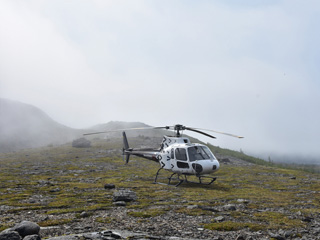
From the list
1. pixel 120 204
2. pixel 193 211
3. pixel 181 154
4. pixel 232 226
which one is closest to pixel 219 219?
pixel 232 226

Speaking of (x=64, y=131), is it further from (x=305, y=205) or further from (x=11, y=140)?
(x=305, y=205)

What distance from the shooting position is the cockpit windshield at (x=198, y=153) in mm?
19219

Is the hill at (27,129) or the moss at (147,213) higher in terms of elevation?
the hill at (27,129)

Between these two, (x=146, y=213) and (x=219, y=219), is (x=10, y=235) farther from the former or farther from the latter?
(x=219, y=219)

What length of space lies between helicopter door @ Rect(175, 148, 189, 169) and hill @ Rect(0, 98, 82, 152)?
116m

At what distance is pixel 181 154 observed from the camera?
65.4ft

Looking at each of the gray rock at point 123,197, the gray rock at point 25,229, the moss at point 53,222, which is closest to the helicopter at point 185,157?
the gray rock at point 123,197

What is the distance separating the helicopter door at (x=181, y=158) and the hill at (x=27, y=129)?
380ft

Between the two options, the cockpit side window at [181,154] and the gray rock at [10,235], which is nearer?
the gray rock at [10,235]

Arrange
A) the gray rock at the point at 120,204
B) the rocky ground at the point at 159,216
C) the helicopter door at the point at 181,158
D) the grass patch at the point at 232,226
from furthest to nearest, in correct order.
Result: 1. the helicopter door at the point at 181,158
2. the gray rock at the point at 120,204
3. the grass patch at the point at 232,226
4. the rocky ground at the point at 159,216

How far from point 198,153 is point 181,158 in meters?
1.37

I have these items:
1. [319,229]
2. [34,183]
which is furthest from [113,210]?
[34,183]

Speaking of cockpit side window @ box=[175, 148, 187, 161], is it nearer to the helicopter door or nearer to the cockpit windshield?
the helicopter door

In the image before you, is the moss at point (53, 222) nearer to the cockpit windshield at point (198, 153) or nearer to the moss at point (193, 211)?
the moss at point (193, 211)
